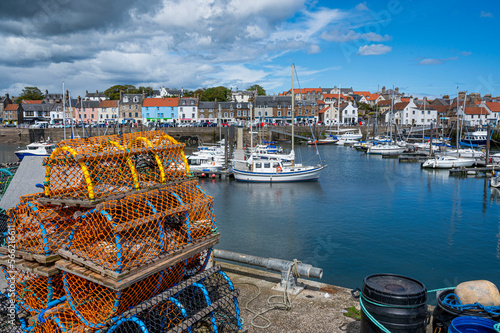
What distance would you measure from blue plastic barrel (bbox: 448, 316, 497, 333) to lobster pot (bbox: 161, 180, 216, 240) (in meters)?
3.31

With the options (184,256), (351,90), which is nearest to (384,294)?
(184,256)

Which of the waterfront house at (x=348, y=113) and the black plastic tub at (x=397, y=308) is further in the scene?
the waterfront house at (x=348, y=113)

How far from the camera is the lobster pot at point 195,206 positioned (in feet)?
17.8

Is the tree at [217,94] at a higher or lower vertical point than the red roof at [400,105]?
higher

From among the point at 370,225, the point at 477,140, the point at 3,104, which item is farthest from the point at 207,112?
the point at 370,225

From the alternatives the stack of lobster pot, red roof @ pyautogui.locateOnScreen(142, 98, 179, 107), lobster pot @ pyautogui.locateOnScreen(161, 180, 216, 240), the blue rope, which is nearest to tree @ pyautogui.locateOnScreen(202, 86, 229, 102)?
red roof @ pyautogui.locateOnScreen(142, 98, 179, 107)

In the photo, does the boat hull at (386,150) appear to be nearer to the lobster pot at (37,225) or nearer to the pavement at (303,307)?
the pavement at (303,307)

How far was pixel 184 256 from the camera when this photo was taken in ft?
16.0

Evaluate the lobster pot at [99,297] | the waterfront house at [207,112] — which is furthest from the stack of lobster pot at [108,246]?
Answer: the waterfront house at [207,112]

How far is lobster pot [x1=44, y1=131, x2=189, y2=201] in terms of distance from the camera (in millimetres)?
5055

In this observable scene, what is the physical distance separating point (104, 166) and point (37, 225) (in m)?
1.15

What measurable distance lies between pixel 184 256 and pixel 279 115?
281 ft

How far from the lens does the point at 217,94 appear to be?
111438mm

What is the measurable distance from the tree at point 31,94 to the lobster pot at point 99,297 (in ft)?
425
